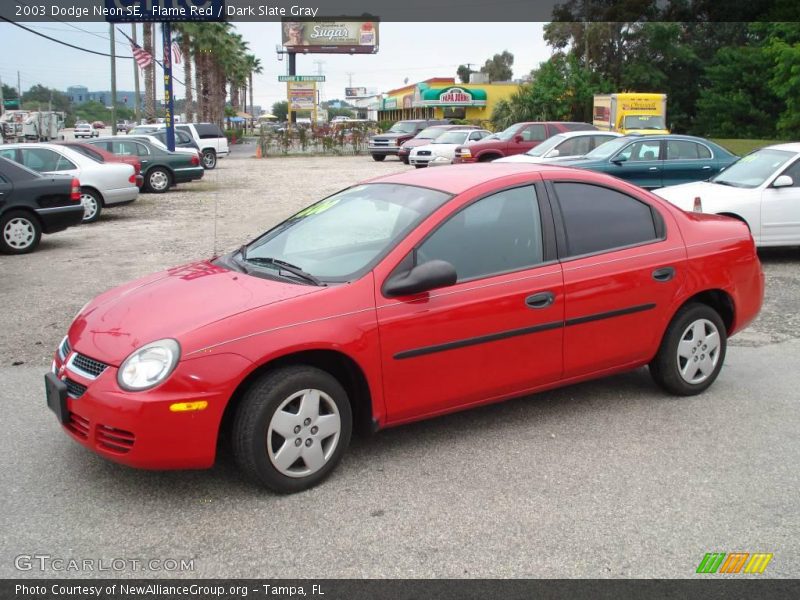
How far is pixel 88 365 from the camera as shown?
3926 mm

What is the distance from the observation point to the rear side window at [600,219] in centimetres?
489

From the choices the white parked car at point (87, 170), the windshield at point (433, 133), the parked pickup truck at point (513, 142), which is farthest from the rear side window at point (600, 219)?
the windshield at point (433, 133)

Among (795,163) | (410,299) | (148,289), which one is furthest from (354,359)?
(795,163)

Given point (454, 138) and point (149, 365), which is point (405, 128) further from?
point (149, 365)

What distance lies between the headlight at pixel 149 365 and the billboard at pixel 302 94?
194ft

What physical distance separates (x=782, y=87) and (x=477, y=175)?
42.9 meters

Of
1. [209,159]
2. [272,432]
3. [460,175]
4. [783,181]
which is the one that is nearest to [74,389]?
[272,432]

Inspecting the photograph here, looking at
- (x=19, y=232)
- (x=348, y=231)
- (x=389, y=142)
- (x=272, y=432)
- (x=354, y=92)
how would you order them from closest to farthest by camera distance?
(x=272, y=432) → (x=348, y=231) → (x=19, y=232) → (x=389, y=142) → (x=354, y=92)

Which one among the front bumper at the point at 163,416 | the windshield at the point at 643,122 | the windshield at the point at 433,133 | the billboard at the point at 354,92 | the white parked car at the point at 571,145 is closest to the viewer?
the front bumper at the point at 163,416

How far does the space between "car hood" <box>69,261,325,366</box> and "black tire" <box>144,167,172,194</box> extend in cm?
1706

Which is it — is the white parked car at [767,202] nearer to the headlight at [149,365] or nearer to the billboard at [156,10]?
Result: the headlight at [149,365]

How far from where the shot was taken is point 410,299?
13.8 ft

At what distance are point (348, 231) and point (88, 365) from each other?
167 cm

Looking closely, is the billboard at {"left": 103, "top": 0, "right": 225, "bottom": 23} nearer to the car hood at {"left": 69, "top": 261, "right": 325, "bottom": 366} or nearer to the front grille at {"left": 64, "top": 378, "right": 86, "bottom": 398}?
the car hood at {"left": 69, "top": 261, "right": 325, "bottom": 366}
